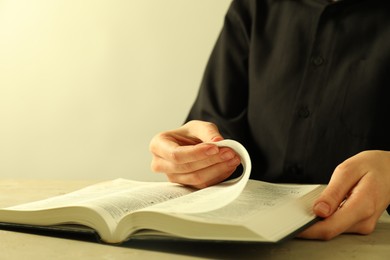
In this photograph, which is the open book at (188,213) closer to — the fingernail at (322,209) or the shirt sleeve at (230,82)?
the fingernail at (322,209)

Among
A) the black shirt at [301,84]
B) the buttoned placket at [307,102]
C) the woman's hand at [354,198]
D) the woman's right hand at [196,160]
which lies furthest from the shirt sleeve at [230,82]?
the woman's hand at [354,198]

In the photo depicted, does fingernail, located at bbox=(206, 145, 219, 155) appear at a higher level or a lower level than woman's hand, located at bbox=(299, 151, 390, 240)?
higher

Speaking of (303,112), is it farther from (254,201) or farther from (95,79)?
(95,79)

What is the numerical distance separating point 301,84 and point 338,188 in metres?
0.47

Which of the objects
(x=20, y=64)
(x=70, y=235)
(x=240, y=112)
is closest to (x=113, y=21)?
(x=20, y=64)

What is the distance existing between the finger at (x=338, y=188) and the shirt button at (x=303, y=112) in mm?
398

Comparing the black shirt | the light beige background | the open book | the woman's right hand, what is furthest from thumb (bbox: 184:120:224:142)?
the light beige background

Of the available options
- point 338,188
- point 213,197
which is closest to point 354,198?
point 338,188

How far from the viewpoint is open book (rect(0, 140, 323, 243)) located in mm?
473

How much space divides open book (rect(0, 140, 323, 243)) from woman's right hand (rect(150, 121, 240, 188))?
3 cm

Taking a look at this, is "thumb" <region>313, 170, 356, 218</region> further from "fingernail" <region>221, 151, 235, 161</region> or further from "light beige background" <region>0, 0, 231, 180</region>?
"light beige background" <region>0, 0, 231, 180</region>

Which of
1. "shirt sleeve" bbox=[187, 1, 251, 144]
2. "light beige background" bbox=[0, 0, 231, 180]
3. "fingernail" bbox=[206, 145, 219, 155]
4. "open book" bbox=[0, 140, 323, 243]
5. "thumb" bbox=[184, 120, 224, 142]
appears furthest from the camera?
"light beige background" bbox=[0, 0, 231, 180]

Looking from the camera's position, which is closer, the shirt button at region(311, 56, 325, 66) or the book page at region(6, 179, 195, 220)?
the book page at region(6, 179, 195, 220)

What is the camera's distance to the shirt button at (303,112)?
3.21 ft
